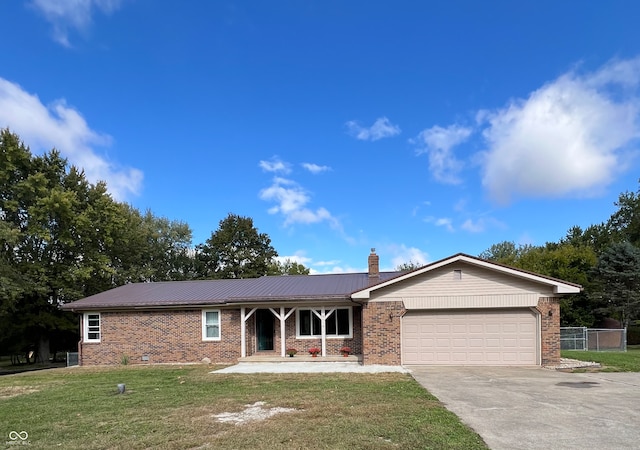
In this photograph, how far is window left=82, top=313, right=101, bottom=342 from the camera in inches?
779

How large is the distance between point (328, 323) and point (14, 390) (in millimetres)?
10852

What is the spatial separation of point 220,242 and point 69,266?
18767 mm

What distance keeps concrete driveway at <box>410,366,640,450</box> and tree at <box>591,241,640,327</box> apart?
18.2 metres

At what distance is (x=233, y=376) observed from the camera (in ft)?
44.8

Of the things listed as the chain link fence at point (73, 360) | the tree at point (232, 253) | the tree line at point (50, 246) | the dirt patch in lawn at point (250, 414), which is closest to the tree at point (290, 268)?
the tree at point (232, 253)

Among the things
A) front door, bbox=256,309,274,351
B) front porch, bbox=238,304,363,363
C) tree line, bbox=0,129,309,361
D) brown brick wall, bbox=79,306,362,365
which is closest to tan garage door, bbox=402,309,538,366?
front porch, bbox=238,304,363,363

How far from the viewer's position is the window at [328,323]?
18530 mm

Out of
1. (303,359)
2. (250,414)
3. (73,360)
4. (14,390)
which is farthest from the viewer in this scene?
(73,360)

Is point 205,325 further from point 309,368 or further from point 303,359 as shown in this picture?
point 309,368

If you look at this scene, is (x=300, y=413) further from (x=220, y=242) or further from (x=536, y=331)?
(x=220, y=242)

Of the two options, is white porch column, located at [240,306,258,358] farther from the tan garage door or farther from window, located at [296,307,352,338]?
the tan garage door

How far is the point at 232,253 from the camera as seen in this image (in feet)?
158

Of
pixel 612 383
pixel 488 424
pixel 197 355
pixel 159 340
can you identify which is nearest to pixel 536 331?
pixel 612 383

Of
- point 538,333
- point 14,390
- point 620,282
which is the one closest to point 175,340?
point 14,390
